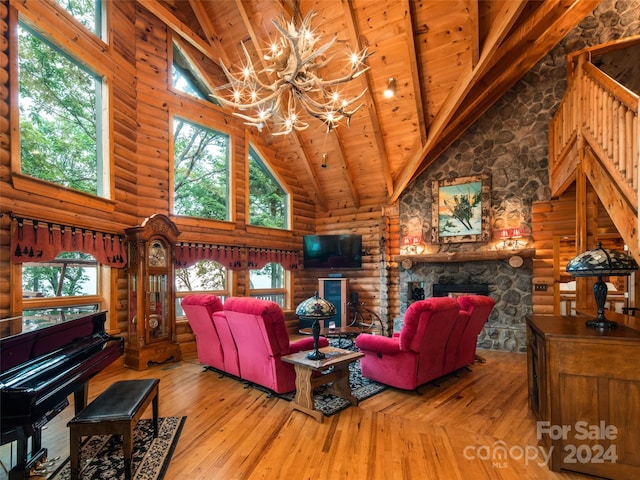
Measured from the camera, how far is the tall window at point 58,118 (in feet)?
12.6

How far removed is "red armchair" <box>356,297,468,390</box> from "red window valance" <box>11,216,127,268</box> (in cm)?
354

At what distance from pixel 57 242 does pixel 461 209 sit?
6.45 metres

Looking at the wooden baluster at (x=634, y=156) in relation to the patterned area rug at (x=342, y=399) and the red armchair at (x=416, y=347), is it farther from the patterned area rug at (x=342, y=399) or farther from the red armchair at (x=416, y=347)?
the patterned area rug at (x=342, y=399)

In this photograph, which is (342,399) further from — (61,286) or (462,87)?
(462,87)

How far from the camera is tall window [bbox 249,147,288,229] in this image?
748 cm

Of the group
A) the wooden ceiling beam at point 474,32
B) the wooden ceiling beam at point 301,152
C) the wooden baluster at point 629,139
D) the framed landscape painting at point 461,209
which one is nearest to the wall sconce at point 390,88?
the wooden ceiling beam at point 474,32

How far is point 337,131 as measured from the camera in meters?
6.98

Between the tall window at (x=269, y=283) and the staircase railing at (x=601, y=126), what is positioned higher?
the staircase railing at (x=601, y=126)

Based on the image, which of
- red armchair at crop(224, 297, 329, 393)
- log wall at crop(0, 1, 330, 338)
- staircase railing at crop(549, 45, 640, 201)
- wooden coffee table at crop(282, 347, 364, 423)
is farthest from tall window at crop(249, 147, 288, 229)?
staircase railing at crop(549, 45, 640, 201)

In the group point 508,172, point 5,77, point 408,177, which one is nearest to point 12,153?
point 5,77

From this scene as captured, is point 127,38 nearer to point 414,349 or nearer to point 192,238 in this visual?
point 192,238

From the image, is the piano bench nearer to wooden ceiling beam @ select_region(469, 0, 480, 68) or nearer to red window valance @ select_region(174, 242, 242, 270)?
red window valance @ select_region(174, 242, 242, 270)

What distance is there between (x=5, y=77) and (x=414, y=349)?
16.6ft

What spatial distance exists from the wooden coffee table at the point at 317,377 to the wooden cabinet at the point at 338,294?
3.87 metres
